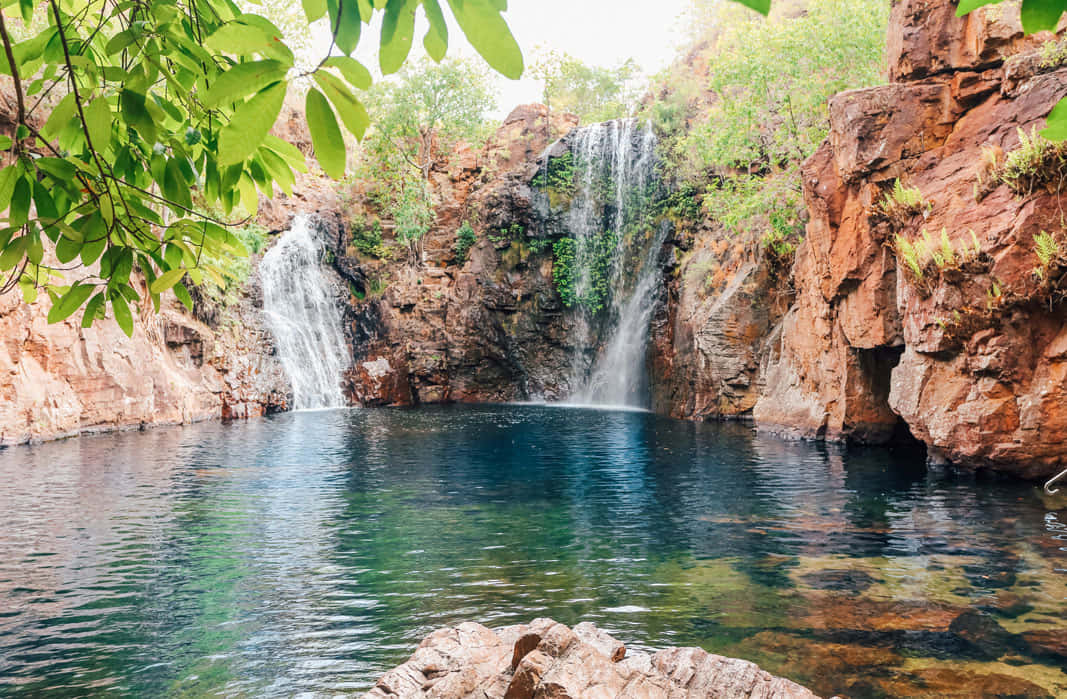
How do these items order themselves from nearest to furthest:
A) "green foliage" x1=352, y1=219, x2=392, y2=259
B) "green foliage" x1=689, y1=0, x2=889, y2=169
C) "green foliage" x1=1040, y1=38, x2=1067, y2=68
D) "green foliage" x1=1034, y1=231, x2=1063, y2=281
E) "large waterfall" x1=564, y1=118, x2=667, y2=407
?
"green foliage" x1=1034, y1=231, x2=1063, y2=281
"green foliage" x1=1040, y1=38, x2=1067, y2=68
"green foliage" x1=689, y1=0, x2=889, y2=169
"large waterfall" x1=564, y1=118, x2=667, y2=407
"green foliage" x1=352, y1=219, x2=392, y2=259

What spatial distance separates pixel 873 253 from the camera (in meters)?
14.5

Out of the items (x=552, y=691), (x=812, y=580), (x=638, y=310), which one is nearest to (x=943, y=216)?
(x=812, y=580)

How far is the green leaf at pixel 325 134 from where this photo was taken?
1280 mm

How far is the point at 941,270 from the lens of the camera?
37.0ft

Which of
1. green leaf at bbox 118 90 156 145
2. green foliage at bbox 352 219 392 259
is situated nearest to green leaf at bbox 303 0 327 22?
green leaf at bbox 118 90 156 145

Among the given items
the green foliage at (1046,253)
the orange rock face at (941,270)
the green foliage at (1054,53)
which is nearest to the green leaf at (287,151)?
the green foliage at (1046,253)

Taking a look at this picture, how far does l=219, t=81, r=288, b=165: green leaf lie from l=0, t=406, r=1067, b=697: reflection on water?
440 cm

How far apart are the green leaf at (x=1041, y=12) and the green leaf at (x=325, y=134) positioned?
50.1 inches

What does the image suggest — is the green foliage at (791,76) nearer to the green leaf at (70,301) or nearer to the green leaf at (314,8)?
the green leaf at (314,8)

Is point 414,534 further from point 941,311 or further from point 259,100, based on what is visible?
point 941,311

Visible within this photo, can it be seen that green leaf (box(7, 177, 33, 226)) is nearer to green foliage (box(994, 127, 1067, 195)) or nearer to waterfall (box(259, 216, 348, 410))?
green foliage (box(994, 127, 1067, 195))

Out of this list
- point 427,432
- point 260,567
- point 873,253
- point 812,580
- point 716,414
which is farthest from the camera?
point 716,414

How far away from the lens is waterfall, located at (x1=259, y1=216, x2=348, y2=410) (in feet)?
94.5

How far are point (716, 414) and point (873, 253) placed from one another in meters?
8.72
